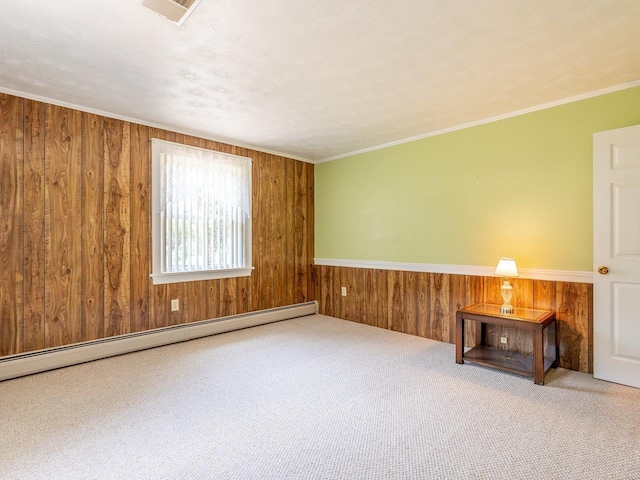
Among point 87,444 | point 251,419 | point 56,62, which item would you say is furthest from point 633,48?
point 87,444

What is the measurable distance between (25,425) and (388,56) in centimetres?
337

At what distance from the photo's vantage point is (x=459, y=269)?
3.68 m

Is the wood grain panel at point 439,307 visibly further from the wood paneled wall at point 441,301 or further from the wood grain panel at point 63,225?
the wood grain panel at point 63,225

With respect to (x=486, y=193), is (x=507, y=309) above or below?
below

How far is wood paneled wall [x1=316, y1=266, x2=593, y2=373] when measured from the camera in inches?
115

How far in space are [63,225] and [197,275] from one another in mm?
1406

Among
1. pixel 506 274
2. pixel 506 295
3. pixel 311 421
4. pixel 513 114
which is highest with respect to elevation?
pixel 513 114

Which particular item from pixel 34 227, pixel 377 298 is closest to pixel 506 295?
pixel 377 298

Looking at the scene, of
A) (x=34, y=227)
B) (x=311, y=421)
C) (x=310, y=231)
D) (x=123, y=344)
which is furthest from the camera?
(x=310, y=231)

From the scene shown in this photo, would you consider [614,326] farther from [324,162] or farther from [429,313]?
[324,162]

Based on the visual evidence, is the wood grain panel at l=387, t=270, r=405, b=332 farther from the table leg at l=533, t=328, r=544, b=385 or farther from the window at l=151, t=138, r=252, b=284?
the window at l=151, t=138, r=252, b=284

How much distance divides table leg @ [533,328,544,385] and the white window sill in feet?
10.8

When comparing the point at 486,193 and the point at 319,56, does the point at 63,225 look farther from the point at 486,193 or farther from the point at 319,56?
the point at 486,193

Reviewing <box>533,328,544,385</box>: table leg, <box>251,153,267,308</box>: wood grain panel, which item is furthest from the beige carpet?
<box>251,153,267,308</box>: wood grain panel
